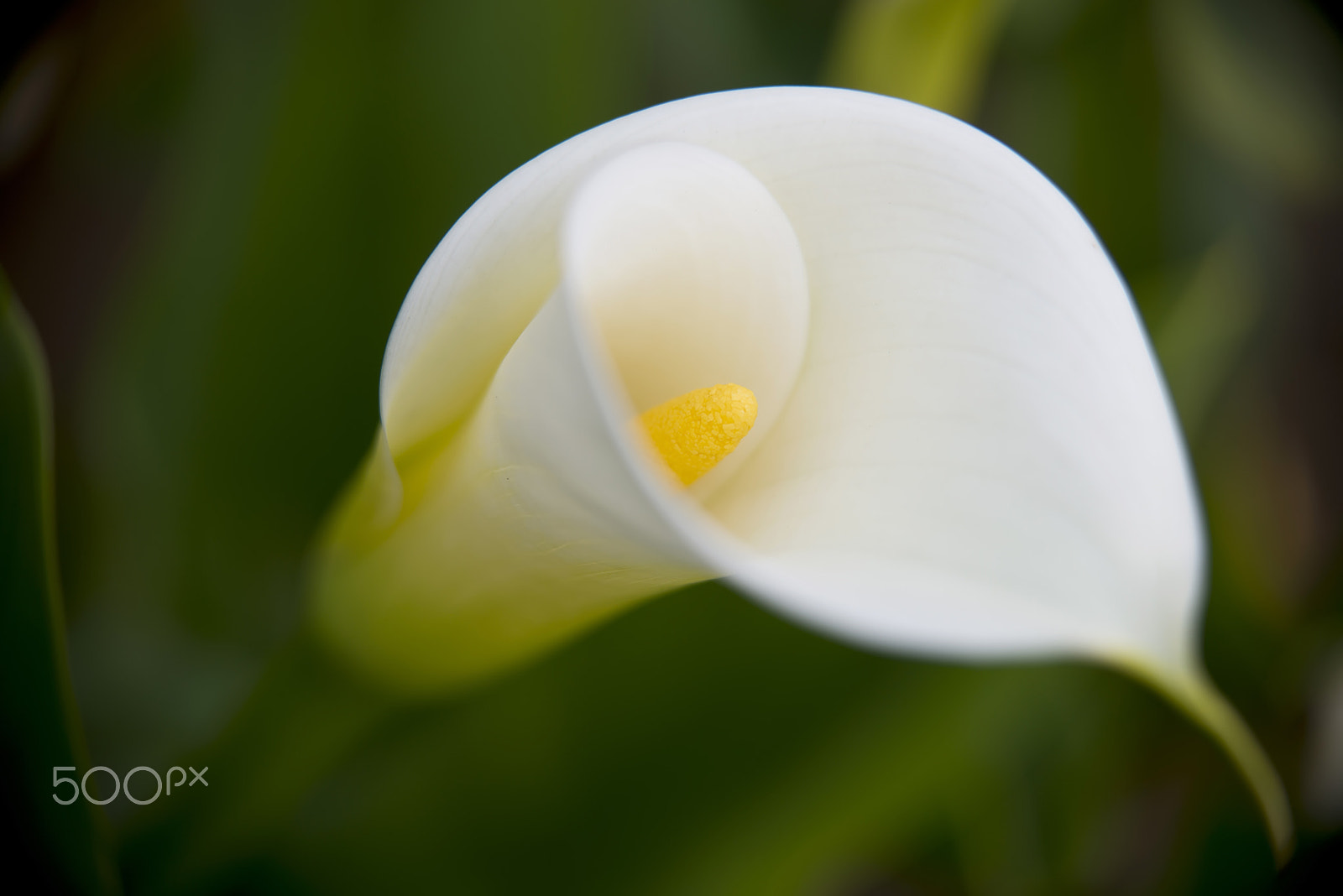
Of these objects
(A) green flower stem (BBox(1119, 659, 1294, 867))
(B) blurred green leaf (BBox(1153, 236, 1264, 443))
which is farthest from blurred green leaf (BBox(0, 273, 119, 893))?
(B) blurred green leaf (BBox(1153, 236, 1264, 443))

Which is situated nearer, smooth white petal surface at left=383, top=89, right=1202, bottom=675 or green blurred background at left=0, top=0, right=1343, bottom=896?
smooth white petal surface at left=383, top=89, right=1202, bottom=675

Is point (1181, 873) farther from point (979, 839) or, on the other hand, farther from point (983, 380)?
point (983, 380)

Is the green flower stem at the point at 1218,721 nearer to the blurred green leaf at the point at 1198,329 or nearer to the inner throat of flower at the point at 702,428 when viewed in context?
the inner throat of flower at the point at 702,428

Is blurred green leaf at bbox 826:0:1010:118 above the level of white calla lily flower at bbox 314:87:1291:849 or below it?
above

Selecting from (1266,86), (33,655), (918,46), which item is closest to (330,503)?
(33,655)

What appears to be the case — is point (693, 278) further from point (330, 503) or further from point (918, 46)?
point (330, 503)

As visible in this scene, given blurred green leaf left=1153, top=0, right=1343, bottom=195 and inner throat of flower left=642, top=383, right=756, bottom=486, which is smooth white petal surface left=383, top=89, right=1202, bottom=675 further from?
blurred green leaf left=1153, top=0, right=1343, bottom=195

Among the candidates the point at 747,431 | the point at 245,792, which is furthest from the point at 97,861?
the point at 747,431

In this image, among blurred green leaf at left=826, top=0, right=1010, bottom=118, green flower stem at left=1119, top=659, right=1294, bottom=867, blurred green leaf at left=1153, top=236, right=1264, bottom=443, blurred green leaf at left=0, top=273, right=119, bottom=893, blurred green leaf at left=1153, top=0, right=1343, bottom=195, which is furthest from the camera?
blurred green leaf at left=1153, top=0, right=1343, bottom=195
